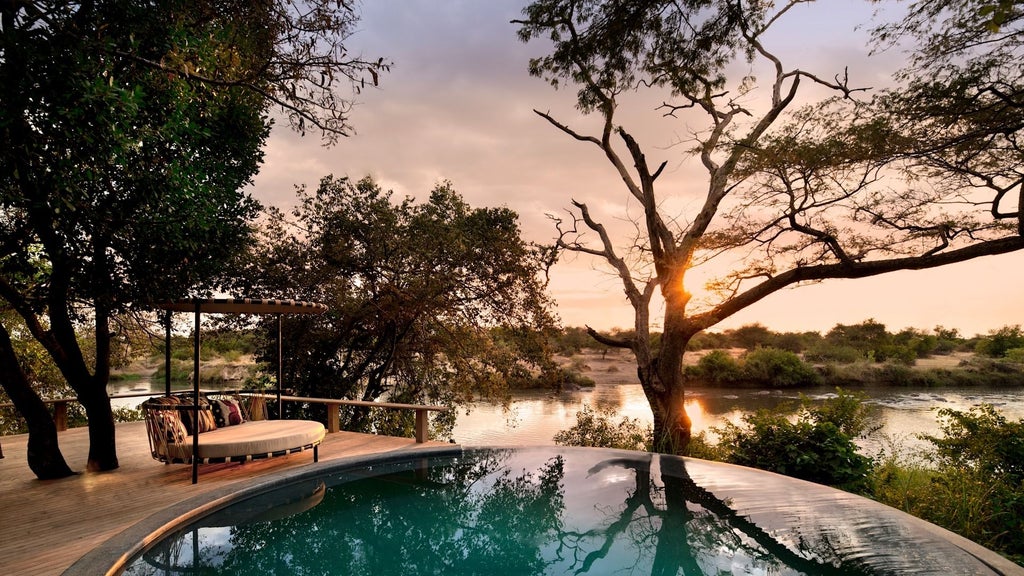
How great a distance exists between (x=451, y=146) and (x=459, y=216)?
1596mm

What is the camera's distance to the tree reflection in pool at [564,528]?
3398 millimetres

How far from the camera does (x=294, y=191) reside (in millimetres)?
10062

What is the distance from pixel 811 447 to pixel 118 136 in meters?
7.51

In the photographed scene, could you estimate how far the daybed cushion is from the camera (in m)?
5.15

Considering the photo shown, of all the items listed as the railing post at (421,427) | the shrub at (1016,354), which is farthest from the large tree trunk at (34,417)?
the shrub at (1016,354)

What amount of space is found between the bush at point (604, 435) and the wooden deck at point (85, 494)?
3.50 meters

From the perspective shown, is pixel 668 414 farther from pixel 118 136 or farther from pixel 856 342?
pixel 856 342

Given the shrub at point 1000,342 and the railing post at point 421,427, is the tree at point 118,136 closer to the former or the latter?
the railing post at point 421,427

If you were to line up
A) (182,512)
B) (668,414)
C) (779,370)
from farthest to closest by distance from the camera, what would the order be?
(779,370)
(668,414)
(182,512)

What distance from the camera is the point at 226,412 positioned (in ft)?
20.9

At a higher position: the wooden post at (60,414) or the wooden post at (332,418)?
the wooden post at (60,414)

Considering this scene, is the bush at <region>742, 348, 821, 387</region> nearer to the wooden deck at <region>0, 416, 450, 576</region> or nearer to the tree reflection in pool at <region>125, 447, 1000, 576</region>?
the tree reflection in pool at <region>125, 447, 1000, 576</region>

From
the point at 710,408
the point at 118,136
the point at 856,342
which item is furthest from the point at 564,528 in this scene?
the point at 856,342

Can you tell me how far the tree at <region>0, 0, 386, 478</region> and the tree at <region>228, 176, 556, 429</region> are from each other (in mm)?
3002
